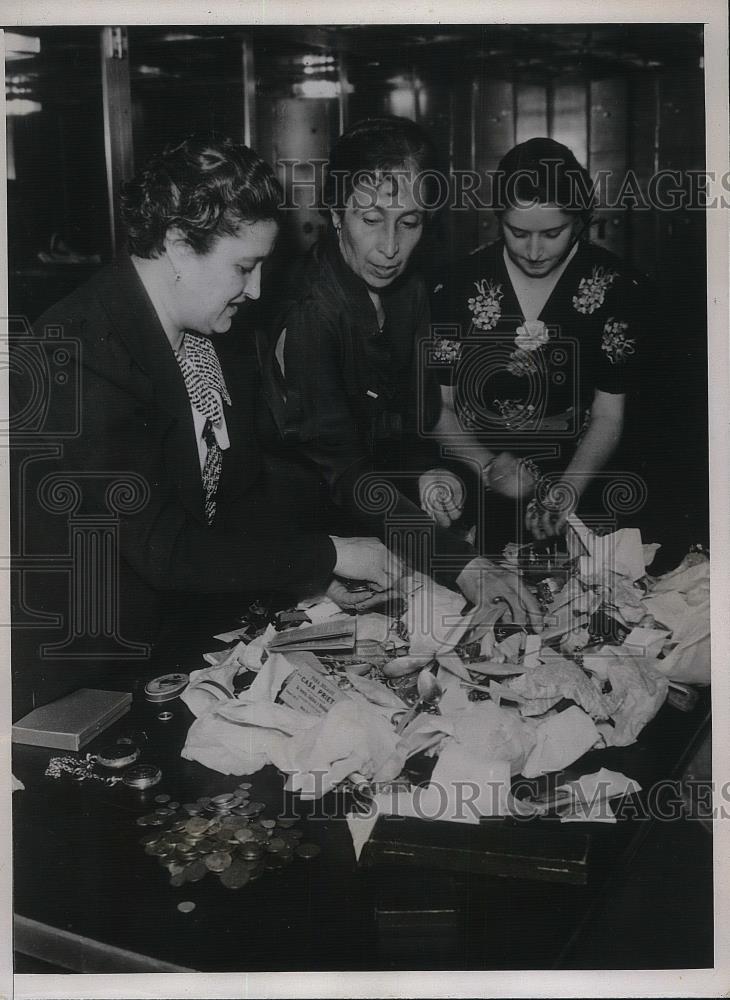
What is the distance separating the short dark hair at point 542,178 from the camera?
169 cm

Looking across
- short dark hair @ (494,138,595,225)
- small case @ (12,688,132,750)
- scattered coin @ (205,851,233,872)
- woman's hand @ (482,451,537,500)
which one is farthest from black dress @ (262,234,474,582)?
scattered coin @ (205,851,233,872)

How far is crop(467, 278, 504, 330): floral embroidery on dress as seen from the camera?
5.68 feet

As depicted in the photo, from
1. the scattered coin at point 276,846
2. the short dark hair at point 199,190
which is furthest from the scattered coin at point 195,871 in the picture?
the short dark hair at point 199,190

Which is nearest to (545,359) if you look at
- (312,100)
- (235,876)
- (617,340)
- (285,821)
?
(617,340)

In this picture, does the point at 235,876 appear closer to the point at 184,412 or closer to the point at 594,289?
the point at 184,412

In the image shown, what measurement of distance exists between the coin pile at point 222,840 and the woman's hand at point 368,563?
45 centimetres

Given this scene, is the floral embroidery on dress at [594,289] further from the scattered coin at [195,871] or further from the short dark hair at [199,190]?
the scattered coin at [195,871]

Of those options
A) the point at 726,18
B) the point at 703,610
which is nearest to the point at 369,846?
the point at 703,610

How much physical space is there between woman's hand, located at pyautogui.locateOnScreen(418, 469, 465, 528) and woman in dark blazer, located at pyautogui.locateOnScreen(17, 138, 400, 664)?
13 cm

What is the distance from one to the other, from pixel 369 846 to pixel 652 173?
51.9 inches

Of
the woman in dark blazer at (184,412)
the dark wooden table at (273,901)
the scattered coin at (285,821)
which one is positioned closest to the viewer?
the dark wooden table at (273,901)

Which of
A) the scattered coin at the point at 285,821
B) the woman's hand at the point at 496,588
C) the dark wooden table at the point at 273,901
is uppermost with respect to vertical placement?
the woman's hand at the point at 496,588

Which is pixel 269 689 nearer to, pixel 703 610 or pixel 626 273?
pixel 703 610

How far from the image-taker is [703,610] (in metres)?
1.74
